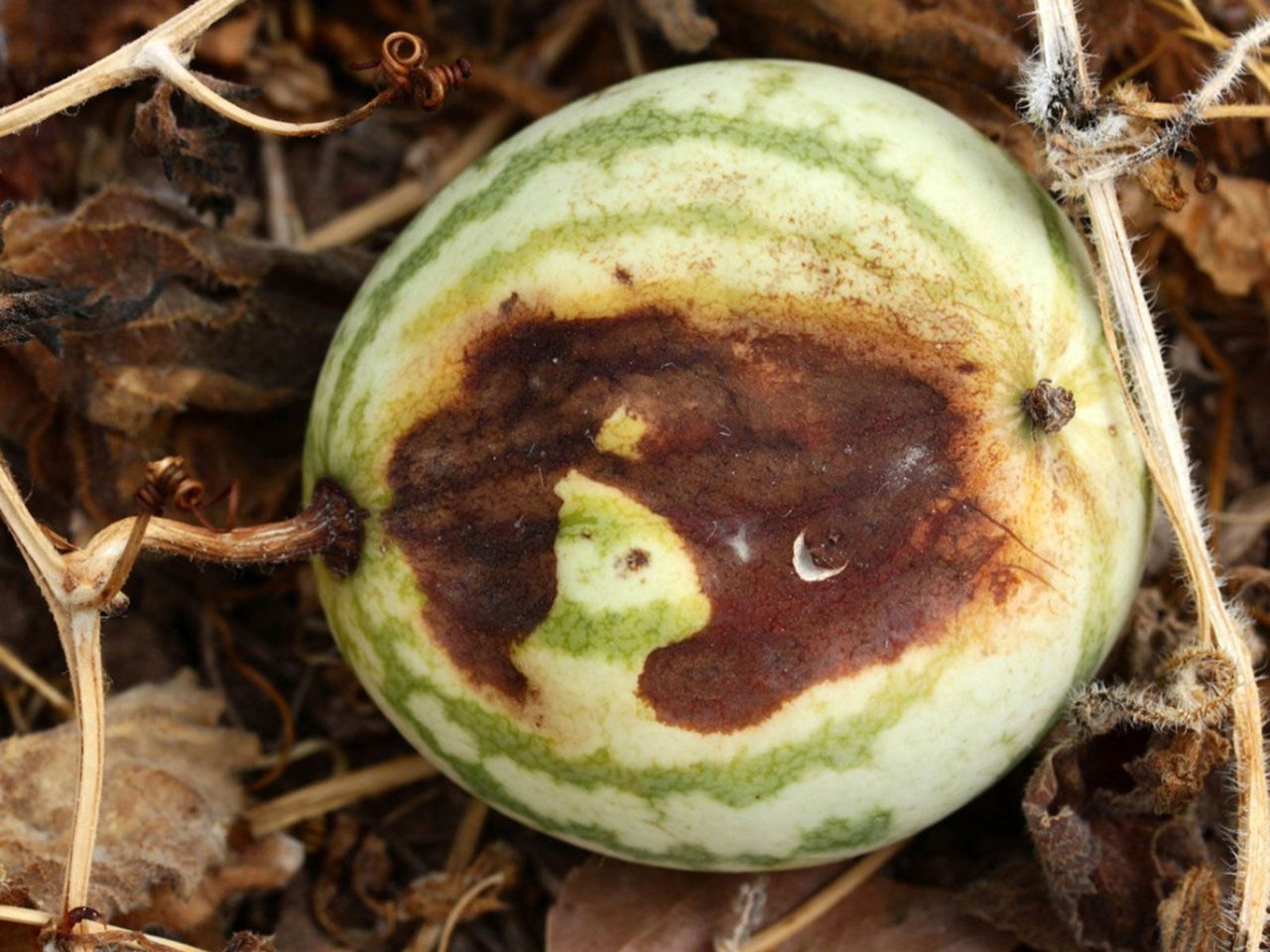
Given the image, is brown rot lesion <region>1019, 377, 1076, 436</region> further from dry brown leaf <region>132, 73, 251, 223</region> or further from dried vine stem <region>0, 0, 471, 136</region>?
dry brown leaf <region>132, 73, 251, 223</region>

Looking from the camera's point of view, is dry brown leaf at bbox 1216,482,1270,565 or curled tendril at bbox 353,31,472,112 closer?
curled tendril at bbox 353,31,472,112

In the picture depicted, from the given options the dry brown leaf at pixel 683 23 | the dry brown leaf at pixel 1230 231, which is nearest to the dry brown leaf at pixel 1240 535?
the dry brown leaf at pixel 1230 231

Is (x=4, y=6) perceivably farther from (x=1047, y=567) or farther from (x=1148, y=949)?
(x=1148, y=949)

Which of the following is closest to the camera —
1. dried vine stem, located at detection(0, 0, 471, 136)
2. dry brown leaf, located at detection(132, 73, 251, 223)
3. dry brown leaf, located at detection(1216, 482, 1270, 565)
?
dried vine stem, located at detection(0, 0, 471, 136)

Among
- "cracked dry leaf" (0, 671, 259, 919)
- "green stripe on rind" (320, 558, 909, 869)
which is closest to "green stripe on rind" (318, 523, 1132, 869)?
"green stripe on rind" (320, 558, 909, 869)

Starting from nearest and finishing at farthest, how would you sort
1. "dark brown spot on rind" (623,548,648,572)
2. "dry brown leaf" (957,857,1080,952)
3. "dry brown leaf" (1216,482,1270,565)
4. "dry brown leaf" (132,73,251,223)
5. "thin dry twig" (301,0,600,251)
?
"dark brown spot on rind" (623,548,648,572), "dry brown leaf" (132,73,251,223), "dry brown leaf" (957,857,1080,952), "dry brown leaf" (1216,482,1270,565), "thin dry twig" (301,0,600,251)

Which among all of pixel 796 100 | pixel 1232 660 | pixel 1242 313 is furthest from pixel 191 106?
pixel 1242 313

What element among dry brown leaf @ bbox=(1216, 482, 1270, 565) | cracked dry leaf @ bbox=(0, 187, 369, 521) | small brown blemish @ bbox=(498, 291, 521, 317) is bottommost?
dry brown leaf @ bbox=(1216, 482, 1270, 565)
